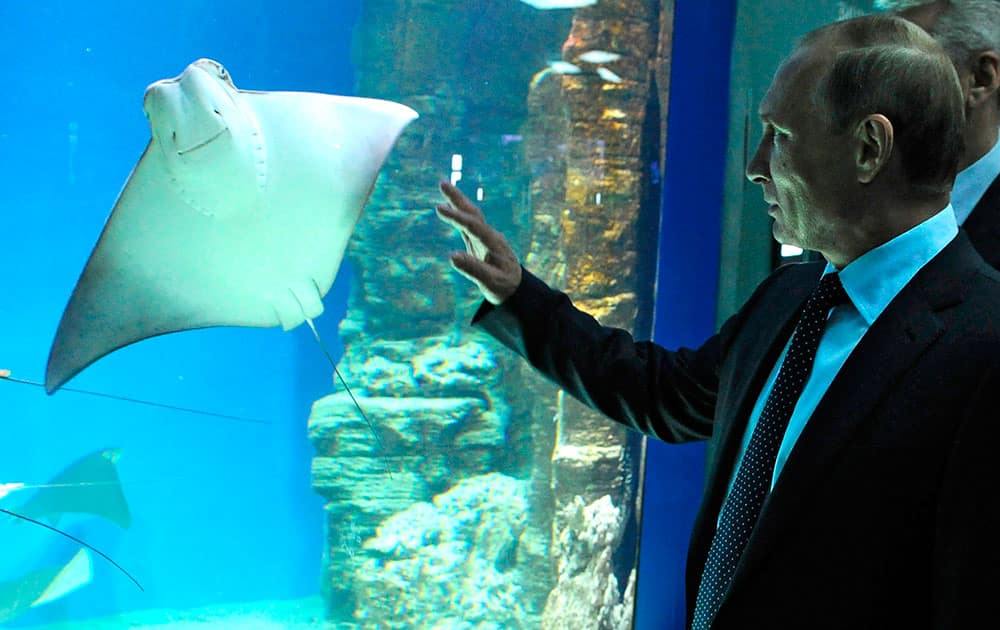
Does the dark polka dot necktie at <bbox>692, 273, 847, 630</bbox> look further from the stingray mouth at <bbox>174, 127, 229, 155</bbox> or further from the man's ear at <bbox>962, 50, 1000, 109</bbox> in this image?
the stingray mouth at <bbox>174, 127, 229, 155</bbox>

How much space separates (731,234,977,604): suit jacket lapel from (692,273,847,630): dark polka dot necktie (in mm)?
91

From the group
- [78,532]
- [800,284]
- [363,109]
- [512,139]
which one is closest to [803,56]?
[800,284]

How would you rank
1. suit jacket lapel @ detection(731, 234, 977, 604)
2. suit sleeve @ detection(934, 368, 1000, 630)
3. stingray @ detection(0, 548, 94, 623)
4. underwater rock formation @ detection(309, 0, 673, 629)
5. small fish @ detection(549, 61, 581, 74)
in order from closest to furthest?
suit sleeve @ detection(934, 368, 1000, 630)
suit jacket lapel @ detection(731, 234, 977, 604)
stingray @ detection(0, 548, 94, 623)
underwater rock formation @ detection(309, 0, 673, 629)
small fish @ detection(549, 61, 581, 74)

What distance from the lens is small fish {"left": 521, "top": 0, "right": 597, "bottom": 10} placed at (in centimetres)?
221

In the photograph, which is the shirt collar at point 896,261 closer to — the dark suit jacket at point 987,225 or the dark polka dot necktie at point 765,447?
the dark polka dot necktie at point 765,447

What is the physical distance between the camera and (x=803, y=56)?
98 centimetres

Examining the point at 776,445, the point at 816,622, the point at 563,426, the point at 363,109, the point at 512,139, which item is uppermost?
the point at 512,139

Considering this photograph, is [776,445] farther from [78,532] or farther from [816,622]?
[78,532]

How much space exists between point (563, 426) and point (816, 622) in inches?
65.3

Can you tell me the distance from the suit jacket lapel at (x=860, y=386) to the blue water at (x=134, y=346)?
1393 mm

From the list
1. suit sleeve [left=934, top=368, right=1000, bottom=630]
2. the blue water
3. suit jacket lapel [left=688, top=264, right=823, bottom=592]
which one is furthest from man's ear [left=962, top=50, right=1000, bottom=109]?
the blue water

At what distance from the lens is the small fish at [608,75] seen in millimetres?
2377

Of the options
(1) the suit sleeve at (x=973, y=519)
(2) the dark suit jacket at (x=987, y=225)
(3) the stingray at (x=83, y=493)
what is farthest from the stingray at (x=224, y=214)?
(1) the suit sleeve at (x=973, y=519)

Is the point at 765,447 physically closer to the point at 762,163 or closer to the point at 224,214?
the point at 762,163
